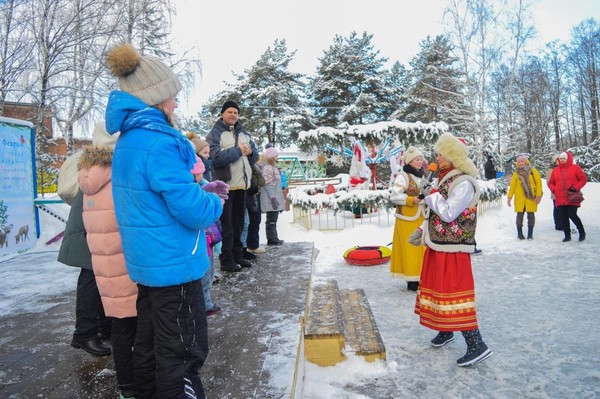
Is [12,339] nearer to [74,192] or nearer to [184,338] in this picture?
[74,192]

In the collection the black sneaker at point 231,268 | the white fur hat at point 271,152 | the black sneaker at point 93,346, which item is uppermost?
the white fur hat at point 271,152

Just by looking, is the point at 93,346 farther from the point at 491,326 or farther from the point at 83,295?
the point at 491,326

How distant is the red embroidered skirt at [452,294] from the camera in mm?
3457

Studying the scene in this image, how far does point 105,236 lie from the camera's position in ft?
7.07

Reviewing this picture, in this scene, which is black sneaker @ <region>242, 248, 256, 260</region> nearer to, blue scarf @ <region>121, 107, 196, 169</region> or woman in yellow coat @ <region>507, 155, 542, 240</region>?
blue scarf @ <region>121, 107, 196, 169</region>

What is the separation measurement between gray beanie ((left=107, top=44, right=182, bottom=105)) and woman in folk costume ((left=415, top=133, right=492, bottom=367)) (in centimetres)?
244

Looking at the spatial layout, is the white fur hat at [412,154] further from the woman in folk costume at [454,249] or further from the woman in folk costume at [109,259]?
the woman in folk costume at [109,259]

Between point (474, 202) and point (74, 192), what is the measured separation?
313 cm

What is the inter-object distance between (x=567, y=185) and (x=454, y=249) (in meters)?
6.42

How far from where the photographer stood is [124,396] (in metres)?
2.06

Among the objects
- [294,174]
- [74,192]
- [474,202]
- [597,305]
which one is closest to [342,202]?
[597,305]

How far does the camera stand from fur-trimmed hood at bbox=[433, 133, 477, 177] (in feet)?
11.5

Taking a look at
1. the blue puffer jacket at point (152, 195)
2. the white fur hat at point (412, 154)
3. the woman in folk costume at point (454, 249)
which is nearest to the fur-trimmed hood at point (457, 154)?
the woman in folk costume at point (454, 249)

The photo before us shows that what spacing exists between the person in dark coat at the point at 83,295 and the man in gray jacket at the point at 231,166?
1699mm
